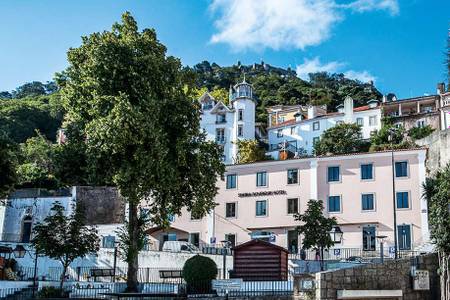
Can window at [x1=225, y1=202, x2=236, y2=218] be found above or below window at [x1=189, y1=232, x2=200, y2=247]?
above

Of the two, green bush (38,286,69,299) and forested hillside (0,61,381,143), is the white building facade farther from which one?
green bush (38,286,69,299)

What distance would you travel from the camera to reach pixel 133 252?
27.4 meters

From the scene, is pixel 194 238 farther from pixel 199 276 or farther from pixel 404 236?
pixel 199 276

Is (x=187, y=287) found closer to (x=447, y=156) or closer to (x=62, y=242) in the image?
(x=62, y=242)

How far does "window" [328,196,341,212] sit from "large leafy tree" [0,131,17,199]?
2513 cm

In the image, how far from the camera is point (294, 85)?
12438cm

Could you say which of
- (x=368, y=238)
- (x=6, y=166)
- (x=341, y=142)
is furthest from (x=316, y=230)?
(x=341, y=142)

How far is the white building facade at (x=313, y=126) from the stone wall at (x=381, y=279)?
4763 cm

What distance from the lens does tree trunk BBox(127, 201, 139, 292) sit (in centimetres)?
2714

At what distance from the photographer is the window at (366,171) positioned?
43.7 meters

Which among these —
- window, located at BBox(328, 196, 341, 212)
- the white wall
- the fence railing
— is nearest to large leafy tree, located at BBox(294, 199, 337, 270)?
the fence railing

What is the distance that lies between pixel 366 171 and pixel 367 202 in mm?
2400

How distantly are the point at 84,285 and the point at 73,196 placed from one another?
1997 centimetres

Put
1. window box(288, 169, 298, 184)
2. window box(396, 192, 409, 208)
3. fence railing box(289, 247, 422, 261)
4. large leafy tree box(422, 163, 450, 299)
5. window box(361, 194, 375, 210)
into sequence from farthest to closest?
1. window box(288, 169, 298, 184)
2. window box(361, 194, 375, 210)
3. window box(396, 192, 409, 208)
4. fence railing box(289, 247, 422, 261)
5. large leafy tree box(422, 163, 450, 299)
